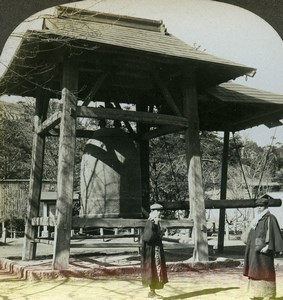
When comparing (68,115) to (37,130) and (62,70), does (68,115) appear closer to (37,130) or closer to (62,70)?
(62,70)

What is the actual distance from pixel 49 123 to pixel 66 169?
6.21 feet

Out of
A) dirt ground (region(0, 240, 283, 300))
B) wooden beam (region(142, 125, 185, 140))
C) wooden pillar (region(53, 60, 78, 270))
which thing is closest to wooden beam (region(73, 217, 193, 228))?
wooden pillar (region(53, 60, 78, 270))

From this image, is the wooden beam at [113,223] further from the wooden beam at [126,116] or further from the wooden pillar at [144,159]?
the wooden pillar at [144,159]

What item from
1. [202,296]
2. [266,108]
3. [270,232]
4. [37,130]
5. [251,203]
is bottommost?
[202,296]

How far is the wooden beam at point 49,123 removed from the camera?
10.6 m

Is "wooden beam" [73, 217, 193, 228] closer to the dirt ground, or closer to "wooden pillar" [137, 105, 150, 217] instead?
the dirt ground

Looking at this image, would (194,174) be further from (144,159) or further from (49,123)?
(49,123)

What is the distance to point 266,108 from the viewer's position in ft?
44.5

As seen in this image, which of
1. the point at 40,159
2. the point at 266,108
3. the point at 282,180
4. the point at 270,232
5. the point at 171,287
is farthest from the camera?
the point at 282,180

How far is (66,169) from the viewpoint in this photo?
991 cm

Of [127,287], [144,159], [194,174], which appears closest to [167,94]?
[194,174]

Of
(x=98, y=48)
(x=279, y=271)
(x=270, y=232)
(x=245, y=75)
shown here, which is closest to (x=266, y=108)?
A: (x=245, y=75)

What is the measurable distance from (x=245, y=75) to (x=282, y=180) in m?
19.5

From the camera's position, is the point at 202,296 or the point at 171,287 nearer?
the point at 202,296
